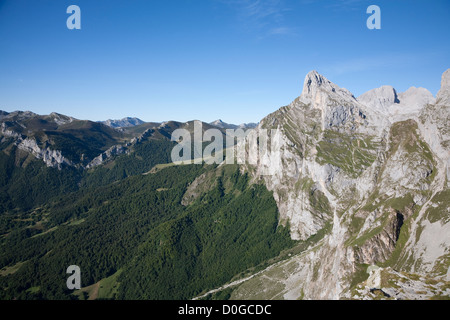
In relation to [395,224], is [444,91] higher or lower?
higher

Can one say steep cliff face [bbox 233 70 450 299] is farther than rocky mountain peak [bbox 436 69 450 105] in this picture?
No

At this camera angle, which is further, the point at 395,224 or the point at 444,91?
the point at 444,91

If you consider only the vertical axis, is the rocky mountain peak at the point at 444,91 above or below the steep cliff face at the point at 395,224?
above

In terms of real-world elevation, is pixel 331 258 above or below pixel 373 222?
below

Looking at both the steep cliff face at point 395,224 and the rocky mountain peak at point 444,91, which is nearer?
the steep cliff face at point 395,224

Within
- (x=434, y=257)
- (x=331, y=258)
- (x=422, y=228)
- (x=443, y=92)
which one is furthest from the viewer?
(x=443, y=92)

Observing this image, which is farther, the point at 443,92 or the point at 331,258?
the point at 443,92

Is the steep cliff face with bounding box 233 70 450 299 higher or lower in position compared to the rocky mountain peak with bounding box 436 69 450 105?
lower
